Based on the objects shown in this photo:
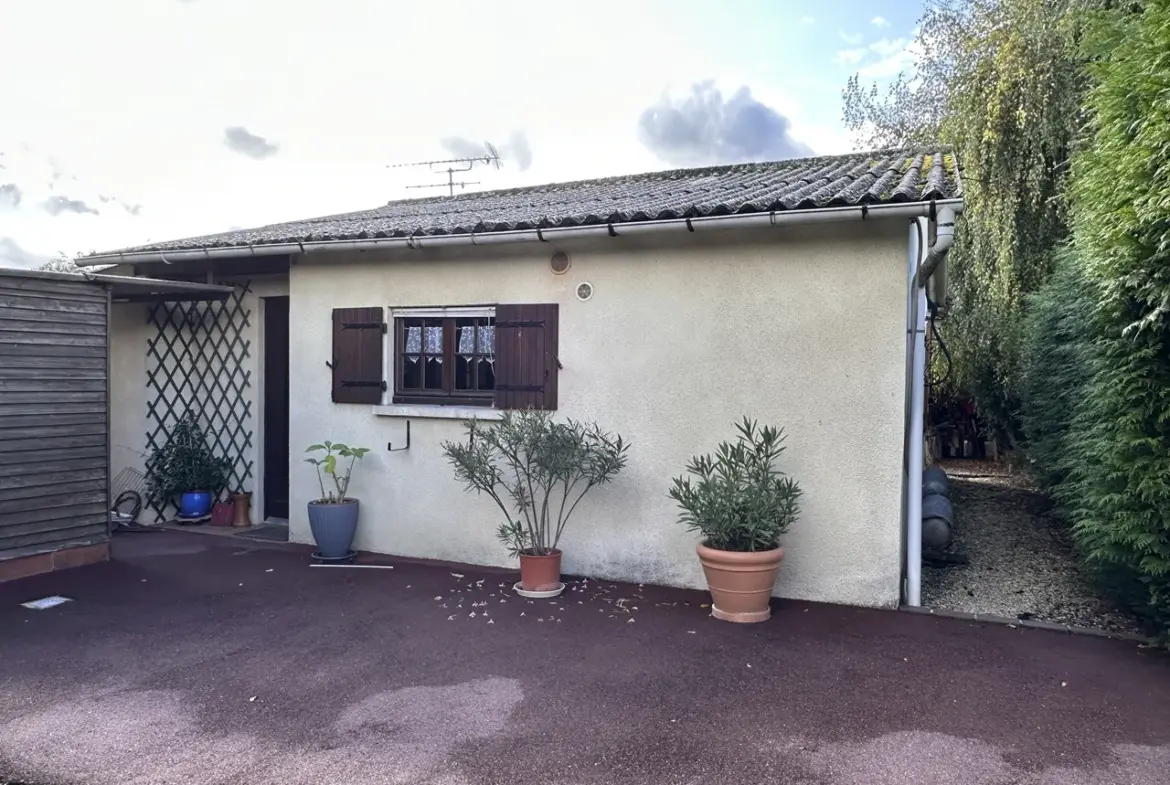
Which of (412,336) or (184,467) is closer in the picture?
(412,336)

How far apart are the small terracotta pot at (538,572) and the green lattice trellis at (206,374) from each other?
427 centimetres

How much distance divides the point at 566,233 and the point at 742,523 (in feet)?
8.44

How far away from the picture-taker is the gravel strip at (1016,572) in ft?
18.0

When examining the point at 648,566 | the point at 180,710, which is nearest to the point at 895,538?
the point at 648,566

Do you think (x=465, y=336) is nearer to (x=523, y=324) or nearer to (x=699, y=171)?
(x=523, y=324)

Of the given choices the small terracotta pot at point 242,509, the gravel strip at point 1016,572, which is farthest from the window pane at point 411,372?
the gravel strip at point 1016,572

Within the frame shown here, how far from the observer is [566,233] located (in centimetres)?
596

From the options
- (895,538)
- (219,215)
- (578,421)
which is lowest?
(895,538)

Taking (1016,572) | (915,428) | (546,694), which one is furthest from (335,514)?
(1016,572)

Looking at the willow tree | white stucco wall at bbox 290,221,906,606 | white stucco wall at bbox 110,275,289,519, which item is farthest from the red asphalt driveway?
the willow tree

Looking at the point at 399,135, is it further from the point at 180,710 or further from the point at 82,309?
the point at 180,710

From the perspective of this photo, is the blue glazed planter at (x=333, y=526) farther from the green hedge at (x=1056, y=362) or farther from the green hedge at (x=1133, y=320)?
the green hedge at (x=1056, y=362)

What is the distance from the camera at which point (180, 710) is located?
12.3ft

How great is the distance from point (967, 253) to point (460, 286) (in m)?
7.56
